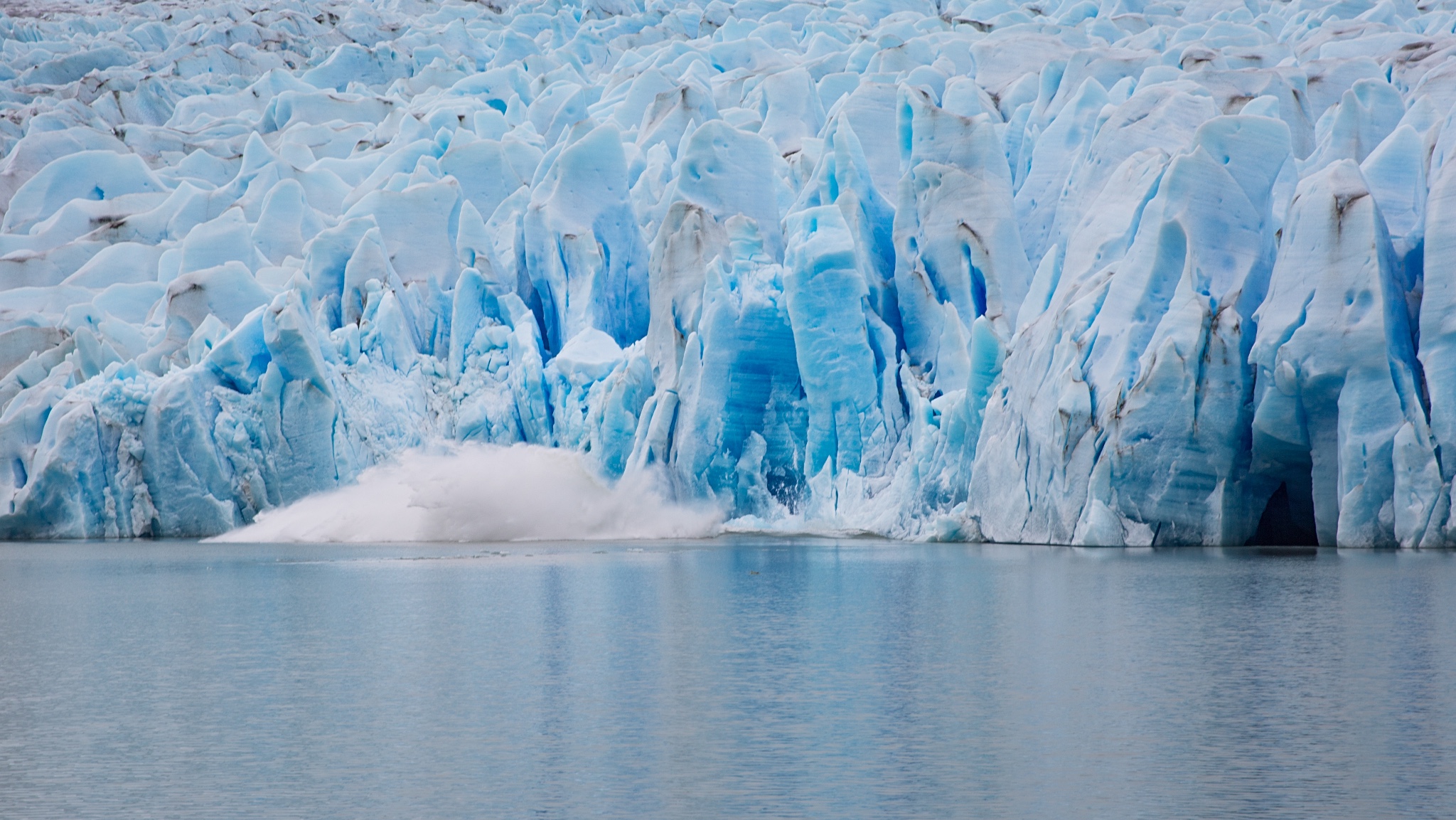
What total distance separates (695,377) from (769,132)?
9.13m

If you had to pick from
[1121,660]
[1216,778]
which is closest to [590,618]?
[1121,660]

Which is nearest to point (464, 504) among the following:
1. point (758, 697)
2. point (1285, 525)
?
point (1285, 525)

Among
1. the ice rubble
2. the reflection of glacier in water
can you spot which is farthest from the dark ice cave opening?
the reflection of glacier in water

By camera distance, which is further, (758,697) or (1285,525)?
(1285,525)

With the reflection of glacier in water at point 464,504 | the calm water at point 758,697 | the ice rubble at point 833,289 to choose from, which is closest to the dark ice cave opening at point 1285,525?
the ice rubble at point 833,289

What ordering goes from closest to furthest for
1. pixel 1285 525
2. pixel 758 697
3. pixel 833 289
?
pixel 758 697, pixel 1285 525, pixel 833 289

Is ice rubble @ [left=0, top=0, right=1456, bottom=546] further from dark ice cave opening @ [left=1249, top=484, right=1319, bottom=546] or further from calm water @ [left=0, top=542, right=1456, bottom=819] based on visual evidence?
calm water @ [left=0, top=542, right=1456, bottom=819]

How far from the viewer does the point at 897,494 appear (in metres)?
23.9

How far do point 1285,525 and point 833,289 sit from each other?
24.6ft

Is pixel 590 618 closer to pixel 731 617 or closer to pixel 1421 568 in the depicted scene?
pixel 731 617

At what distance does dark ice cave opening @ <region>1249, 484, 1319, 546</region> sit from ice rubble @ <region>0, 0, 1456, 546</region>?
2.2 inches

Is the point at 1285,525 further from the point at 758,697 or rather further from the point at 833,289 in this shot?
the point at 758,697

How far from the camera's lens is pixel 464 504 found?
2741 cm

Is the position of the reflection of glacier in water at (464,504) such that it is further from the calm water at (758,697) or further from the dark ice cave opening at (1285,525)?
the dark ice cave opening at (1285,525)
